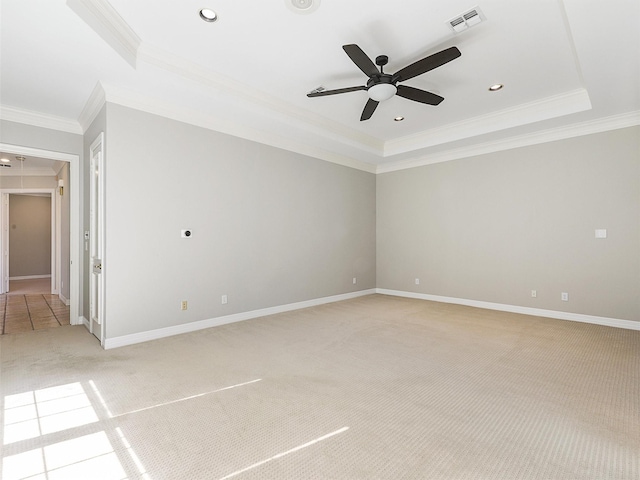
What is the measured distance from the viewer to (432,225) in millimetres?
6094

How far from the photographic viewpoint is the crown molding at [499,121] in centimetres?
404

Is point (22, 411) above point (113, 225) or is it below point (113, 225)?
below

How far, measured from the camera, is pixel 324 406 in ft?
7.23

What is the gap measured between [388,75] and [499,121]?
256cm

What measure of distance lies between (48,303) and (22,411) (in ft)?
15.8

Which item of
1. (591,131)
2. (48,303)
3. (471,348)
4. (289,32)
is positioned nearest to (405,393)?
(471,348)

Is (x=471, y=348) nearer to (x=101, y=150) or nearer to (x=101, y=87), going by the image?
(x=101, y=150)

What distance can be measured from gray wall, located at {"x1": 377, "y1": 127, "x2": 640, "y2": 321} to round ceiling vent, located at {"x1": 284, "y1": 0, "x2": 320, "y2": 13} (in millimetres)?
4160

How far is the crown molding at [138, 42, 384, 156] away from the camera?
3.10 meters

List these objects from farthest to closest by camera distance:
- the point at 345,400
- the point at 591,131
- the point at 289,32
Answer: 1. the point at 591,131
2. the point at 289,32
3. the point at 345,400

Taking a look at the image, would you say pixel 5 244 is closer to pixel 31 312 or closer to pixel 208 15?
pixel 31 312

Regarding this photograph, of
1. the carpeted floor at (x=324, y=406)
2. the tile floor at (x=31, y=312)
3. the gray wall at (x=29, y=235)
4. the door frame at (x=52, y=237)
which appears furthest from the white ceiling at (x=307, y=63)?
the gray wall at (x=29, y=235)

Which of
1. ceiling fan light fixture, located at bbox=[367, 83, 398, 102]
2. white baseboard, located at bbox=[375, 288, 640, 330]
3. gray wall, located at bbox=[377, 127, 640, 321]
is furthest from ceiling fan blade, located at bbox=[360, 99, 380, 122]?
white baseboard, located at bbox=[375, 288, 640, 330]

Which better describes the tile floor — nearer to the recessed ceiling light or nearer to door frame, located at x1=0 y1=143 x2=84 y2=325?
door frame, located at x1=0 y1=143 x2=84 y2=325
